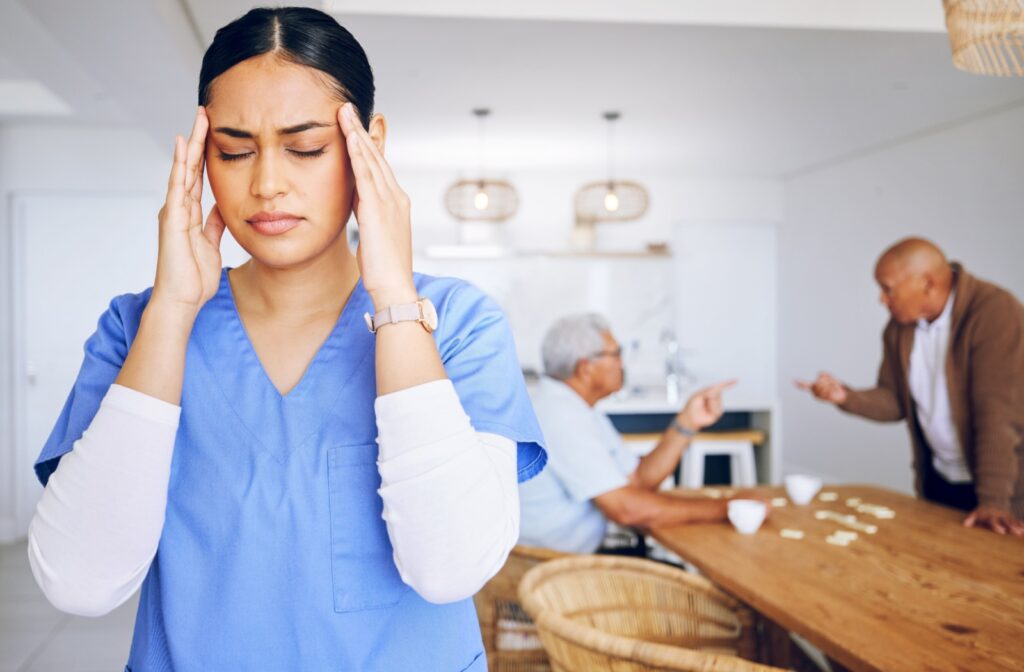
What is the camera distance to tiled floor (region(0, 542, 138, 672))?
11.1 ft

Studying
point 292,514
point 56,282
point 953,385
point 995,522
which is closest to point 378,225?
point 292,514

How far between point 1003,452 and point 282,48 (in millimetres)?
2490

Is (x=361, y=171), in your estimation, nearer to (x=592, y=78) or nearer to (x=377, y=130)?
(x=377, y=130)

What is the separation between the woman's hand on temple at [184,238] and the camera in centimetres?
80

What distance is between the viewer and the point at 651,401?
518cm

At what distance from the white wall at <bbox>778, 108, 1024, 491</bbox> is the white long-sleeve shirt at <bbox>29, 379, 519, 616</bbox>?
516 cm

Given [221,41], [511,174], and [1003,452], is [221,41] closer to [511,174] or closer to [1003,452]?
[1003,452]

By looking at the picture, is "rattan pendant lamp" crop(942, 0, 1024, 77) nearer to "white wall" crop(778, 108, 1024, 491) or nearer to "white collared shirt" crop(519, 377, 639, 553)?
"white collared shirt" crop(519, 377, 639, 553)

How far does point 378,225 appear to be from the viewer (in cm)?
78

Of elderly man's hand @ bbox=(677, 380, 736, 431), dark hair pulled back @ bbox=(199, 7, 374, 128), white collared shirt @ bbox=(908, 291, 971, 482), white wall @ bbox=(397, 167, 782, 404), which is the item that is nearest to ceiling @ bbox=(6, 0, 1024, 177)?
white wall @ bbox=(397, 167, 782, 404)

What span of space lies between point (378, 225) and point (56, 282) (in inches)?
216

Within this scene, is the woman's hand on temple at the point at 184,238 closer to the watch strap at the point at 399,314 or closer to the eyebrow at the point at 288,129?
the eyebrow at the point at 288,129

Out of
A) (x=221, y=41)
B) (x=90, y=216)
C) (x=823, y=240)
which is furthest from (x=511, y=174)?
(x=221, y=41)

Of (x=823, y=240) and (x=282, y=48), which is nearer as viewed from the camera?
(x=282, y=48)
